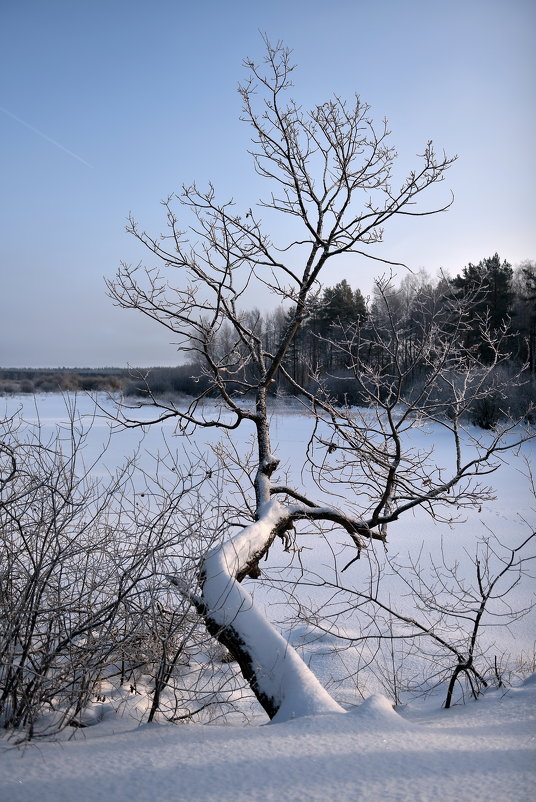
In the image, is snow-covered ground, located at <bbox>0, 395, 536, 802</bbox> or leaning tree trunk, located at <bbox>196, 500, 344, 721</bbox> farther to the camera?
leaning tree trunk, located at <bbox>196, 500, 344, 721</bbox>

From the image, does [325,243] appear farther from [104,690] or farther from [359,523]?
[104,690]

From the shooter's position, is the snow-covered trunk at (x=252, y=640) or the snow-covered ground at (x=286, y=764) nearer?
the snow-covered ground at (x=286, y=764)

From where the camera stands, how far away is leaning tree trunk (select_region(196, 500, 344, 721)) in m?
2.73

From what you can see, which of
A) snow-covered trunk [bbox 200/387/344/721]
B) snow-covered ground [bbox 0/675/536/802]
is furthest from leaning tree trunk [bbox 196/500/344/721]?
snow-covered ground [bbox 0/675/536/802]

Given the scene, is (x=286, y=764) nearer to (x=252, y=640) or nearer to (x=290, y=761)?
(x=290, y=761)

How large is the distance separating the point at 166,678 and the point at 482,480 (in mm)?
14865

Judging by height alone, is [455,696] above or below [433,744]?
below

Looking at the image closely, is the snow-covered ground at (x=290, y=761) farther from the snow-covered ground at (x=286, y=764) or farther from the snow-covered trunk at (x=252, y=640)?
the snow-covered trunk at (x=252, y=640)

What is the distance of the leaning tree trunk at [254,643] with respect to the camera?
273 cm

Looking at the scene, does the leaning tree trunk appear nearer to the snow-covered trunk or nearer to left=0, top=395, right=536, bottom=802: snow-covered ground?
the snow-covered trunk

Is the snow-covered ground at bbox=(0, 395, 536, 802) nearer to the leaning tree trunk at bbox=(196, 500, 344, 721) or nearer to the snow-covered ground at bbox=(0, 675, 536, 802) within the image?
the snow-covered ground at bbox=(0, 675, 536, 802)

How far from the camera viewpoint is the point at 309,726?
2453 millimetres

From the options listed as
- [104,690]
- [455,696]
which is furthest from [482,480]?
[104,690]

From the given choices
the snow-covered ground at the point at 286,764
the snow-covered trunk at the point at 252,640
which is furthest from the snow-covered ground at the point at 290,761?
the snow-covered trunk at the point at 252,640
